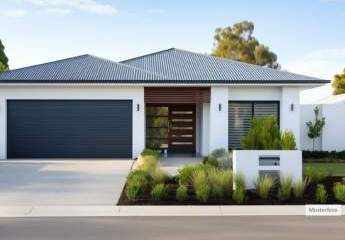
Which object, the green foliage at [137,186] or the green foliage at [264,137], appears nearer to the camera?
the green foliage at [137,186]

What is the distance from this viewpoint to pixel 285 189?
1316 centimetres

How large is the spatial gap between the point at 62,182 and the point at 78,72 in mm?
8858

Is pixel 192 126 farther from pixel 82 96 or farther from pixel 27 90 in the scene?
pixel 27 90

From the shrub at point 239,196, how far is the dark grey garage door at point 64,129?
11.5 m

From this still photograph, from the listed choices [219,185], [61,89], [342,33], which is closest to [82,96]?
[61,89]

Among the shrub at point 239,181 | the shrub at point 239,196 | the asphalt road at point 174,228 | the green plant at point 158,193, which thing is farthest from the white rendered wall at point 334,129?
the asphalt road at point 174,228

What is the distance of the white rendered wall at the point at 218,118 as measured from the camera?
78.7 ft

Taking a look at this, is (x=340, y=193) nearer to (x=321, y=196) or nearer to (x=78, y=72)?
(x=321, y=196)

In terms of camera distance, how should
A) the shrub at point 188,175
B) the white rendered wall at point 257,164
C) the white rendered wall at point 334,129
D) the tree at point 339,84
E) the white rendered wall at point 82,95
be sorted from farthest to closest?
1. the tree at point 339,84
2. the white rendered wall at point 334,129
3. the white rendered wall at point 82,95
4. the shrub at point 188,175
5. the white rendered wall at point 257,164

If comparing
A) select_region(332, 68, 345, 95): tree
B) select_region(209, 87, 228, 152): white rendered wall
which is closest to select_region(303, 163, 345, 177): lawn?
select_region(209, 87, 228, 152): white rendered wall

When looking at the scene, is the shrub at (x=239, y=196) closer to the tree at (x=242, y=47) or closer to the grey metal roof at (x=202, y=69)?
the grey metal roof at (x=202, y=69)

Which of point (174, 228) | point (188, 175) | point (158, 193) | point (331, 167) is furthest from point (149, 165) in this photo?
point (331, 167)

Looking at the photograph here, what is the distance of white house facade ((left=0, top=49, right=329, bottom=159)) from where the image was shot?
23.6 metres

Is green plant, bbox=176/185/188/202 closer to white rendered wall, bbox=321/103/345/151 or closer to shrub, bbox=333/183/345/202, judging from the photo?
shrub, bbox=333/183/345/202
